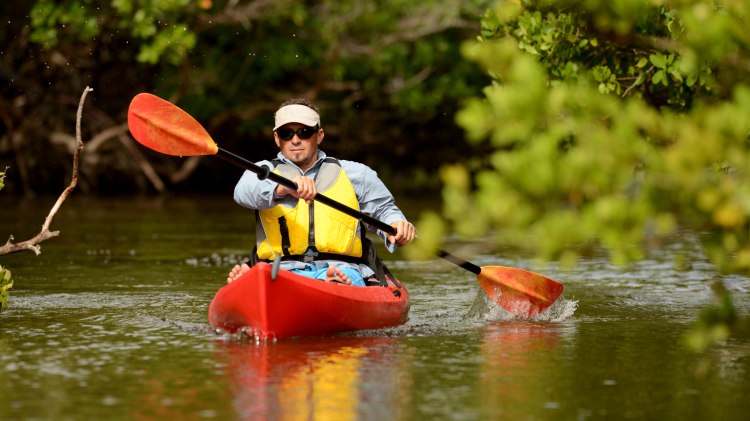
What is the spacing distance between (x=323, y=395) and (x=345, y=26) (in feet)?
72.1

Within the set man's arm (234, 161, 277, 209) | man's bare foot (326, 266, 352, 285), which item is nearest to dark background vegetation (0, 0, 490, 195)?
man's arm (234, 161, 277, 209)

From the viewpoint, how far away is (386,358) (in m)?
7.68

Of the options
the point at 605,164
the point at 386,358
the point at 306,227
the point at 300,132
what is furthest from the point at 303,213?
the point at 605,164

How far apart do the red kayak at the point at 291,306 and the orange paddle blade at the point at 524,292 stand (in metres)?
1.28

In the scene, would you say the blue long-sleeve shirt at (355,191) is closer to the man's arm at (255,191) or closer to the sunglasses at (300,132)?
the man's arm at (255,191)

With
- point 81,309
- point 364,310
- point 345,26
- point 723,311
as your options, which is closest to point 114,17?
point 345,26

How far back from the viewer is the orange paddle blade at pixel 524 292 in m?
9.74

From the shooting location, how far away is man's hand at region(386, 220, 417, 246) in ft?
29.6

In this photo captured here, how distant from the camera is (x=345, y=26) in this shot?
28109 millimetres

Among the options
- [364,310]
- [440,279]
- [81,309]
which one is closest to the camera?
[364,310]

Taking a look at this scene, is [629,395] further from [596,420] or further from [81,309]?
[81,309]

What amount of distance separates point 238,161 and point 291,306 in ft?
3.43

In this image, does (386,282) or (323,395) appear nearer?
(323,395)

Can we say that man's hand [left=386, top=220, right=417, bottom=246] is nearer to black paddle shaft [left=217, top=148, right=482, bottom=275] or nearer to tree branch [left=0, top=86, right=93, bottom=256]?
black paddle shaft [left=217, top=148, right=482, bottom=275]
